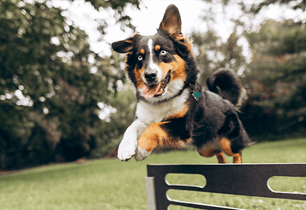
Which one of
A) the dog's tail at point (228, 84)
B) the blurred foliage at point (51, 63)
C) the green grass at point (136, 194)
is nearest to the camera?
the dog's tail at point (228, 84)

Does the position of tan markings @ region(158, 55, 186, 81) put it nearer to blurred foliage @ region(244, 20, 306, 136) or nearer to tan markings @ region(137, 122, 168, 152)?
tan markings @ region(137, 122, 168, 152)

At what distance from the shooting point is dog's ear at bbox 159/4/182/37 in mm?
981

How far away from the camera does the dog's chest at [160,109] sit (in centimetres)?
111

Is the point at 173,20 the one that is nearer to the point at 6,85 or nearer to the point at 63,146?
the point at 6,85

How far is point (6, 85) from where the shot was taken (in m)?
5.61

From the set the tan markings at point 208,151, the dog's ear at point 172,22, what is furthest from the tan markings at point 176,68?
the tan markings at point 208,151

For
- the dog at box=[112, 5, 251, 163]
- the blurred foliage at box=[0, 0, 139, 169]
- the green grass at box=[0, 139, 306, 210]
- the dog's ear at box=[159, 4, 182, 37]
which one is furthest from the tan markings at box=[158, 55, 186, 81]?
the green grass at box=[0, 139, 306, 210]

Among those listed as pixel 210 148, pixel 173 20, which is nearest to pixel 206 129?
pixel 210 148

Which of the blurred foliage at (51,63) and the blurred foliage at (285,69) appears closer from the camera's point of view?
the blurred foliage at (51,63)

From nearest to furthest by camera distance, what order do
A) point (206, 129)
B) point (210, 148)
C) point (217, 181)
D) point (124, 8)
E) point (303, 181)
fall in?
point (206, 129), point (210, 148), point (217, 181), point (124, 8), point (303, 181)

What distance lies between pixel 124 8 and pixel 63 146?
17.1m

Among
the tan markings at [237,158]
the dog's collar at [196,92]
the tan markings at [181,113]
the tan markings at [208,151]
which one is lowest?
the tan markings at [237,158]

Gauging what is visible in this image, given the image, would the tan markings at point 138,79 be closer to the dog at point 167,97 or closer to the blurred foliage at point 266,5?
the dog at point 167,97

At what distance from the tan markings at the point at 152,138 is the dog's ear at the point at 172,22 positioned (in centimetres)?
48
